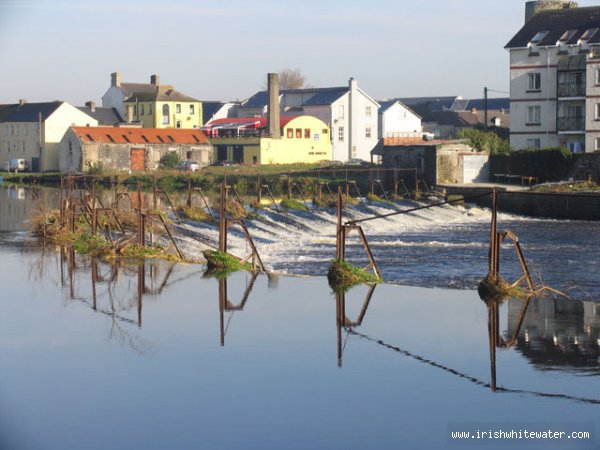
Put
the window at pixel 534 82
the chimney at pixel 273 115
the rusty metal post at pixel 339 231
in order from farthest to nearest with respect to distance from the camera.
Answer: the chimney at pixel 273 115 < the window at pixel 534 82 < the rusty metal post at pixel 339 231

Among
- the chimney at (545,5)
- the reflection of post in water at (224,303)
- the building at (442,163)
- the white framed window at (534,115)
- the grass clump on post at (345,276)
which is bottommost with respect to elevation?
the reflection of post in water at (224,303)

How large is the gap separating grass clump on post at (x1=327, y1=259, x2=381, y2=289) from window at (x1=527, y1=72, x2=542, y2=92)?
133 ft

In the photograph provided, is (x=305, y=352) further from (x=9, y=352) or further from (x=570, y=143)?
(x=570, y=143)

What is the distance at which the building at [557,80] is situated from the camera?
189ft

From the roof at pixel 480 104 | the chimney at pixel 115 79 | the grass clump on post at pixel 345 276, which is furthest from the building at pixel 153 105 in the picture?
the grass clump on post at pixel 345 276

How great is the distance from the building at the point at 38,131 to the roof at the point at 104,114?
16.9 feet

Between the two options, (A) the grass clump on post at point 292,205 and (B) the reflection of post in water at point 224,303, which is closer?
(B) the reflection of post in water at point 224,303

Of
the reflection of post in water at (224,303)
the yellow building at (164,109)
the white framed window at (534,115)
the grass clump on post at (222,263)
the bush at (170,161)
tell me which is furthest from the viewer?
the yellow building at (164,109)

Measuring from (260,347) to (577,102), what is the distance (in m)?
46.7

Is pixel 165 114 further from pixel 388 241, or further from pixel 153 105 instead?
pixel 388 241

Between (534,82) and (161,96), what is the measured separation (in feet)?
153

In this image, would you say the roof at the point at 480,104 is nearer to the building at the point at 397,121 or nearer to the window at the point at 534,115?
the building at the point at 397,121

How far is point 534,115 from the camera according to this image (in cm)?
6106

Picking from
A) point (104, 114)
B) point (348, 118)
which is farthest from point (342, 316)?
point (104, 114)
